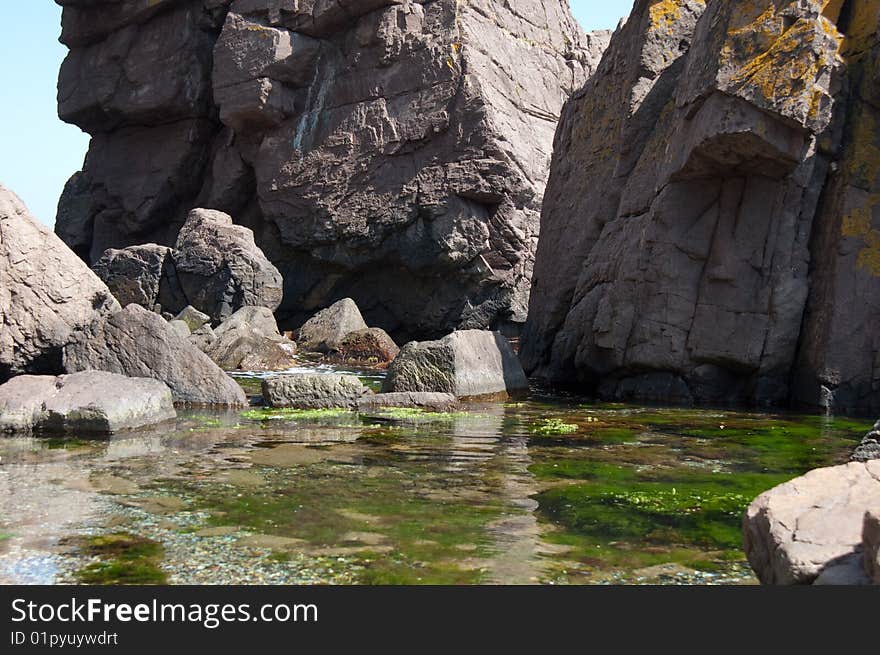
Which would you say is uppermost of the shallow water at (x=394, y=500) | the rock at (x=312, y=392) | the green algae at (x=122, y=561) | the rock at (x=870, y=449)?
the rock at (x=870, y=449)

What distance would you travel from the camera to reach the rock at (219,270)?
29500 mm

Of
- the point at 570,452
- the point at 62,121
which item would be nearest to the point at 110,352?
the point at 570,452

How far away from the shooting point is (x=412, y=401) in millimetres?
14180

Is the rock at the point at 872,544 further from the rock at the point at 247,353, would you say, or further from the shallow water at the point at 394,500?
the rock at the point at 247,353

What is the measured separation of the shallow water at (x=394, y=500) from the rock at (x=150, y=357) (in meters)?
1.73

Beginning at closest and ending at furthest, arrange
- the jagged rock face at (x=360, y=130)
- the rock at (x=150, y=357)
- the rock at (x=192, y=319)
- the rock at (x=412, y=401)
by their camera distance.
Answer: the rock at (x=150, y=357) → the rock at (x=412, y=401) → the rock at (x=192, y=319) → the jagged rock face at (x=360, y=130)

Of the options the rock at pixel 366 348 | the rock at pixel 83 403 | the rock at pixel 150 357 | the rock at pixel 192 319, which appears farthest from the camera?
the rock at pixel 192 319

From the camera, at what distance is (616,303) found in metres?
17.0

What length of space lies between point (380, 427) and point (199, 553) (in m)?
6.24

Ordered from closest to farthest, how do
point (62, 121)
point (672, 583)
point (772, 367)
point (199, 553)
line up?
1. point (672, 583)
2. point (199, 553)
3. point (772, 367)
4. point (62, 121)

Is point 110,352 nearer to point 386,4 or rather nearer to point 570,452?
point 570,452

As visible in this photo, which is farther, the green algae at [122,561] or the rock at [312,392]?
the rock at [312,392]

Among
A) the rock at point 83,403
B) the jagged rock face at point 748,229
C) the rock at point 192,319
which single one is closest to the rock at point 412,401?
the rock at point 83,403

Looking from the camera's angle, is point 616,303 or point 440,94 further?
point 440,94
